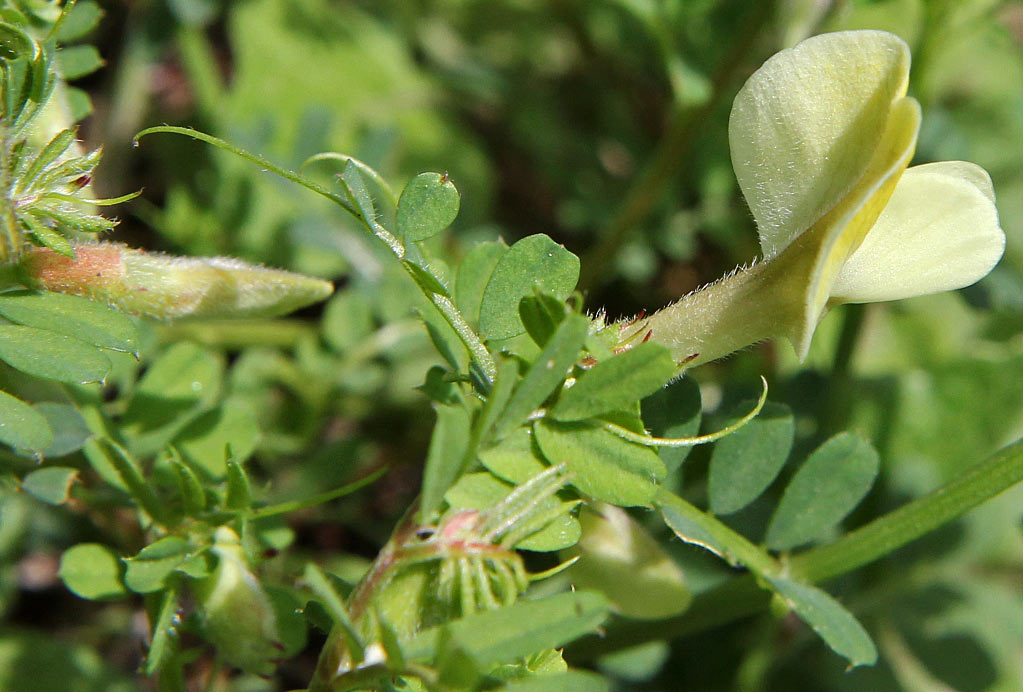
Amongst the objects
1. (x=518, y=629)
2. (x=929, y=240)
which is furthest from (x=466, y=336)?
(x=929, y=240)

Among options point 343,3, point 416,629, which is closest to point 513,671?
point 416,629

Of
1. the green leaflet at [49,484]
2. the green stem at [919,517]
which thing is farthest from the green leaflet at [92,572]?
the green stem at [919,517]

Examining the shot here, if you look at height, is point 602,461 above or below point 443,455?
below

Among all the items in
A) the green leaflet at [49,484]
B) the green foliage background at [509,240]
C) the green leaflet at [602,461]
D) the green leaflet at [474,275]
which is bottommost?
the green foliage background at [509,240]

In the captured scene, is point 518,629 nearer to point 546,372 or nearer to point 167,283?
point 546,372

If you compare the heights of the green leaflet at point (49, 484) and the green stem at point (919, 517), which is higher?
the green leaflet at point (49, 484)

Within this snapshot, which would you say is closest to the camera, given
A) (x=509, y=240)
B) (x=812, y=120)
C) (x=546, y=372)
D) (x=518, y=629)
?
(x=518, y=629)

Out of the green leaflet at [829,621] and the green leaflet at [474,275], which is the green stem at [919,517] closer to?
the green leaflet at [829,621]
